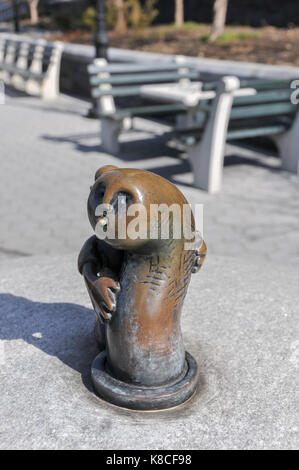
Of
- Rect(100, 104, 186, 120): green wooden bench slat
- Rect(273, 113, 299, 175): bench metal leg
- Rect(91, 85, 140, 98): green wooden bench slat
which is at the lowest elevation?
Rect(273, 113, 299, 175): bench metal leg

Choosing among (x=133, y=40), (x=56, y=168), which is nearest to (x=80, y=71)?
(x=133, y=40)

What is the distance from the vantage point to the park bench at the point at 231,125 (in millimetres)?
6082

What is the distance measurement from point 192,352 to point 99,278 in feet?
2.63

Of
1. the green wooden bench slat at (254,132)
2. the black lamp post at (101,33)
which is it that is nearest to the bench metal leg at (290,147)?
the green wooden bench slat at (254,132)

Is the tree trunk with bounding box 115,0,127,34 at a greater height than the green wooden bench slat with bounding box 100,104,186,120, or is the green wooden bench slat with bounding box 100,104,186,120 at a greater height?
the tree trunk with bounding box 115,0,127,34

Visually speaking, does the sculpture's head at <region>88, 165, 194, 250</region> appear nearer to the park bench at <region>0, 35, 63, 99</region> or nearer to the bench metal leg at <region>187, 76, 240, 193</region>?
the bench metal leg at <region>187, 76, 240, 193</region>

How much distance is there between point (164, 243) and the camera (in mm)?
2289

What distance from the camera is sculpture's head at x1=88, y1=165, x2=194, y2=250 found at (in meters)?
2.18

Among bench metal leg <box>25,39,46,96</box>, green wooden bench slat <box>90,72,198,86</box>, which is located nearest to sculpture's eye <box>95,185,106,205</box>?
green wooden bench slat <box>90,72,198,86</box>

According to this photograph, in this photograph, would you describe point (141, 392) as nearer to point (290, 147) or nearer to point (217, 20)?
point (290, 147)

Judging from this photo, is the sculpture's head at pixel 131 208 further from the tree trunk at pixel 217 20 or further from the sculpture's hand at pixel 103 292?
the tree trunk at pixel 217 20

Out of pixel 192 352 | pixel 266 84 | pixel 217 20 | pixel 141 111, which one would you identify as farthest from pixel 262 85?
pixel 217 20

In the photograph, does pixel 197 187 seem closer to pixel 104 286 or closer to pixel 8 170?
pixel 8 170

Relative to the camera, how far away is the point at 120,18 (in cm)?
1703
